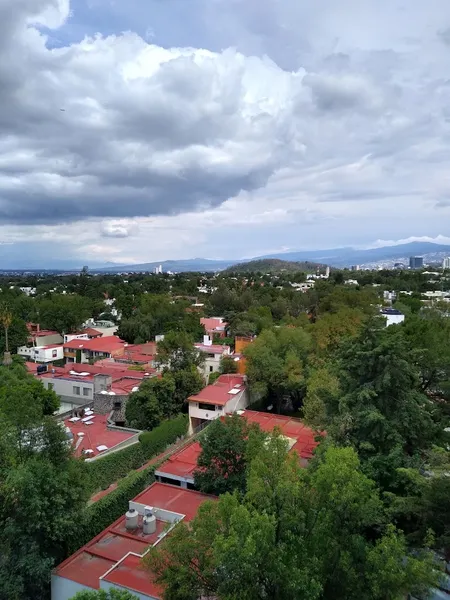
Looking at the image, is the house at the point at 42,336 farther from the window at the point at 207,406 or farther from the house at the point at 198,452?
the house at the point at 198,452

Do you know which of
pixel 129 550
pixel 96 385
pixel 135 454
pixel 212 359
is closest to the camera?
pixel 129 550

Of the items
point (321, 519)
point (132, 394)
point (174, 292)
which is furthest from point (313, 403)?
point (174, 292)

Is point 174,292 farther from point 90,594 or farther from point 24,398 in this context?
point 90,594

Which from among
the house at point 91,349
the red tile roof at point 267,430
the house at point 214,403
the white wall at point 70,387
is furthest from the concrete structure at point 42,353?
the red tile roof at point 267,430

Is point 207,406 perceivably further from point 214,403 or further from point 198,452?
point 198,452

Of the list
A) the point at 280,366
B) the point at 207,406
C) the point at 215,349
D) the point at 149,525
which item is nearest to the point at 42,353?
the point at 215,349

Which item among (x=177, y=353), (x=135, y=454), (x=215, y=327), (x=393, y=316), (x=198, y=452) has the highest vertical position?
(x=393, y=316)

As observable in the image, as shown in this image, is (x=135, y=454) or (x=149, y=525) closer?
(x=149, y=525)

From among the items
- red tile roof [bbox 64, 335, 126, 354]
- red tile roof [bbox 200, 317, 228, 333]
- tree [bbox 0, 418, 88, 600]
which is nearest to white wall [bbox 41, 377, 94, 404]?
red tile roof [bbox 64, 335, 126, 354]
